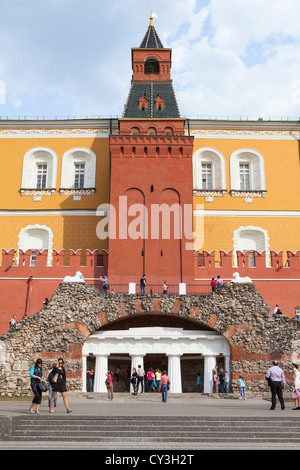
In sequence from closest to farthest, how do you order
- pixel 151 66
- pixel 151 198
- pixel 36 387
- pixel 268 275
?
pixel 36 387
pixel 268 275
pixel 151 198
pixel 151 66

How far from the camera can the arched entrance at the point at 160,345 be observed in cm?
2042

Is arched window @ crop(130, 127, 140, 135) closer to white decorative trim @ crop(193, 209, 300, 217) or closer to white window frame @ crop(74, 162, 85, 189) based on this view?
white window frame @ crop(74, 162, 85, 189)

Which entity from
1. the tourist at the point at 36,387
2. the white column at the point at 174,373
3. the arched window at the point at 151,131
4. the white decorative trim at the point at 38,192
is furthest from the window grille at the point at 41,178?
the tourist at the point at 36,387

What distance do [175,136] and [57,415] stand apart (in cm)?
1928

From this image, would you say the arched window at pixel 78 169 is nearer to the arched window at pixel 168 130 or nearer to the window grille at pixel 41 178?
the window grille at pixel 41 178

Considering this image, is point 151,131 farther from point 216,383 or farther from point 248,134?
point 216,383

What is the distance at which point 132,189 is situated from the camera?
27172 mm

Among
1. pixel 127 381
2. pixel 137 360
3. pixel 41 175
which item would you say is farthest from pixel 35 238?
pixel 137 360

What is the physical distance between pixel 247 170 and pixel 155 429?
968 inches

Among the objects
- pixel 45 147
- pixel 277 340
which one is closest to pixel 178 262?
pixel 277 340

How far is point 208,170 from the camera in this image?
33.4m

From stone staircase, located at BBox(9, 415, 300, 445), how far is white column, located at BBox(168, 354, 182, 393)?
28.9 feet

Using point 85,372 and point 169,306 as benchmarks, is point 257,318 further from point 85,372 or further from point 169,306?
point 85,372

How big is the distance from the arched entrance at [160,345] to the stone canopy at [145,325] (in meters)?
0.40
